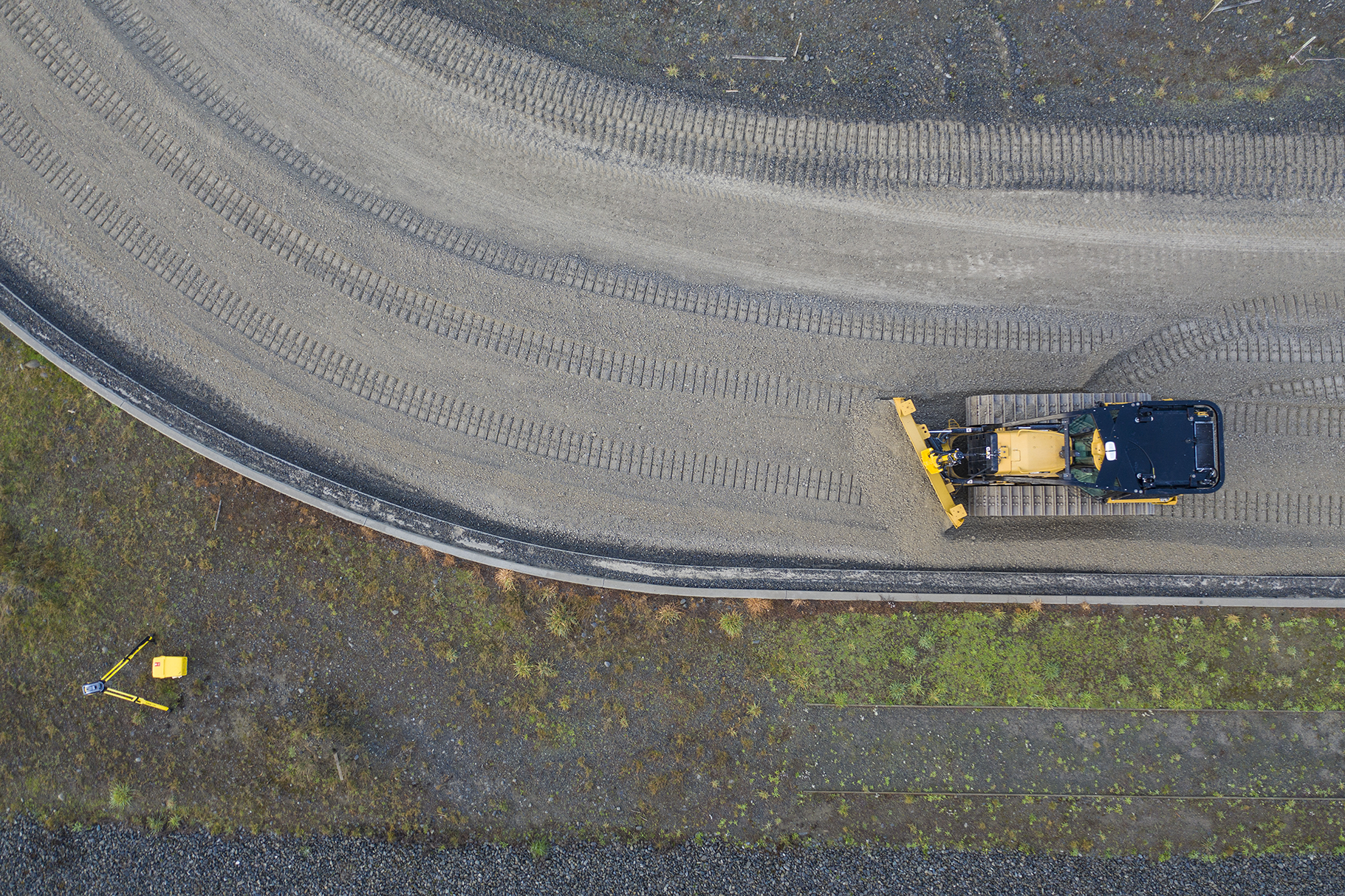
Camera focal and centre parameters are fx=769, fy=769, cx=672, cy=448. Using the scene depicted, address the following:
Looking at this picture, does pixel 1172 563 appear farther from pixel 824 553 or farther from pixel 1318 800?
pixel 824 553

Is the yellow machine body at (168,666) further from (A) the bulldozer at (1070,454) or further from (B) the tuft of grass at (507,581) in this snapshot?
(A) the bulldozer at (1070,454)

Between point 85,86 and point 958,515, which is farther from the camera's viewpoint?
point 85,86

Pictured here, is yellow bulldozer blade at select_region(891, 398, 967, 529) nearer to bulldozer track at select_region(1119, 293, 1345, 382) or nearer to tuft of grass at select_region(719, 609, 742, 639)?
bulldozer track at select_region(1119, 293, 1345, 382)

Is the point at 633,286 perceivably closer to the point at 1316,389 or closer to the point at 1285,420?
the point at 1285,420

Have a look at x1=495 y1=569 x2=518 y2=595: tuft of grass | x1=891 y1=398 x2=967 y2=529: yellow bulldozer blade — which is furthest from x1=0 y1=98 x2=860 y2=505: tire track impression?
x1=495 y1=569 x2=518 y2=595: tuft of grass

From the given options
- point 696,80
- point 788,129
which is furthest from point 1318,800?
point 696,80

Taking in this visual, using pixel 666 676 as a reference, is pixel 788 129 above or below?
above

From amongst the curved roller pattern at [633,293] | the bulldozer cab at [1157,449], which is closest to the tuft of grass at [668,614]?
the curved roller pattern at [633,293]

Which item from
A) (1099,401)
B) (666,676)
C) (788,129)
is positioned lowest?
(666,676)
